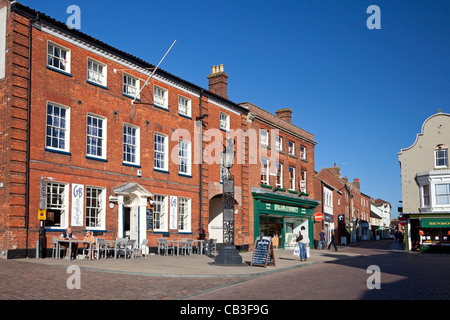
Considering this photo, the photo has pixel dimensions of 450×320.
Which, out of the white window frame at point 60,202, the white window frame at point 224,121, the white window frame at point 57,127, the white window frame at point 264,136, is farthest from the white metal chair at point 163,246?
the white window frame at point 264,136

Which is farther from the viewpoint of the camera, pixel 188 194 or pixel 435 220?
pixel 435 220

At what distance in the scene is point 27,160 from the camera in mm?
17375

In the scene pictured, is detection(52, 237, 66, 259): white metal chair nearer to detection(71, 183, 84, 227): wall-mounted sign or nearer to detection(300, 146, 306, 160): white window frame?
detection(71, 183, 84, 227): wall-mounted sign

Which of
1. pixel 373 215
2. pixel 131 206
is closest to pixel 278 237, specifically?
pixel 131 206

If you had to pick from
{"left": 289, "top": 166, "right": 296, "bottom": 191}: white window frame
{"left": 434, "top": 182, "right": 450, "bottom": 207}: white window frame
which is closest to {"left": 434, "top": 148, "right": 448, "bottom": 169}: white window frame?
{"left": 434, "top": 182, "right": 450, "bottom": 207}: white window frame

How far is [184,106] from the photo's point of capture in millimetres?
26281

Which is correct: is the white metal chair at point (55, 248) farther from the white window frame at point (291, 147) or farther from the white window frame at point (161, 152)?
the white window frame at point (291, 147)

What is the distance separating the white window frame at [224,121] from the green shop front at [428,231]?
18473 mm

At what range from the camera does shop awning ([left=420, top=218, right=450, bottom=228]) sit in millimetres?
36281

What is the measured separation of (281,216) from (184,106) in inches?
554

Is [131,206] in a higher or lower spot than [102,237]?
higher

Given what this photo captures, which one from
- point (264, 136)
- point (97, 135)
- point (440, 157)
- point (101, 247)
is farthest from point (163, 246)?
point (440, 157)
